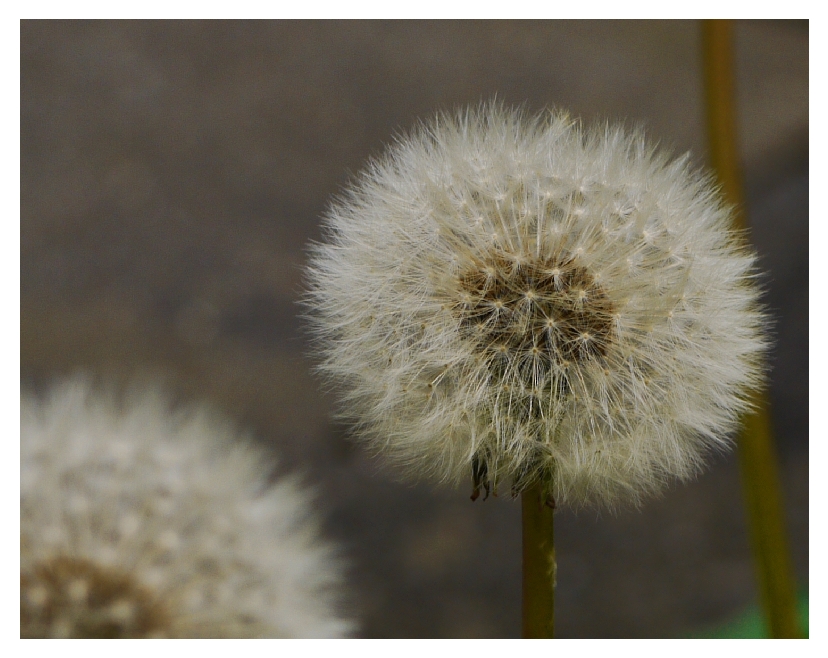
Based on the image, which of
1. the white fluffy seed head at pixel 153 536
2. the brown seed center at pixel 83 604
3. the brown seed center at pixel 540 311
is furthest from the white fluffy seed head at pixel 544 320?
the brown seed center at pixel 83 604

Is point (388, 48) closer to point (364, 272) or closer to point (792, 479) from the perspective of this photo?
point (364, 272)

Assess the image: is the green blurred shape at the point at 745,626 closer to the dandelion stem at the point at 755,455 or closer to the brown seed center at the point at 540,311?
the dandelion stem at the point at 755,455

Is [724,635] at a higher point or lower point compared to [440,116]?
lower

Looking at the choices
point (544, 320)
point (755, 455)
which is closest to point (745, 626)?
point (755, 455)

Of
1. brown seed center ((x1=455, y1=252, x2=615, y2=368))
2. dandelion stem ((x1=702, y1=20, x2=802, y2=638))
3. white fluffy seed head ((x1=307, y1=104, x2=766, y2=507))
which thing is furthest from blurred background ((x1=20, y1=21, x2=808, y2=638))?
brown seed center ((x1=455, y1=252, x2=615, y2=368))

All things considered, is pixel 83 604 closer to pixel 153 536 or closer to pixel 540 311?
pixel 153 536
